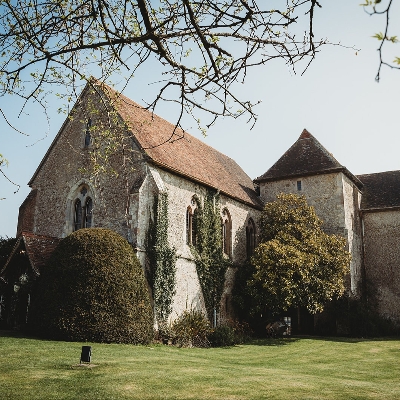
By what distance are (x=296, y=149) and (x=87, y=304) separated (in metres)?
19.0

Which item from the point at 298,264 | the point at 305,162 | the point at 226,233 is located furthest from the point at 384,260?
the point at 226,233

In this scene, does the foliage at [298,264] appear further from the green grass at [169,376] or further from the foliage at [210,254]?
the green grass at [169,376]

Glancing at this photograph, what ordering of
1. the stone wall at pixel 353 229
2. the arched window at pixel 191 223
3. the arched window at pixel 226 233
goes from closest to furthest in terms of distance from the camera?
the arched window at pixel 191 223, the arched window at pixel 226 233, the stone wall at pixel 353 229

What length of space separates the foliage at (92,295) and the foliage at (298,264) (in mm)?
6603

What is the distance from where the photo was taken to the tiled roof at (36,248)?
16.2 meters

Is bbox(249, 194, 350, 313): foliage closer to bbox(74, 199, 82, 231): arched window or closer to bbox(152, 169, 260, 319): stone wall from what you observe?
bbox(152, 169, 260, 319): stone wall

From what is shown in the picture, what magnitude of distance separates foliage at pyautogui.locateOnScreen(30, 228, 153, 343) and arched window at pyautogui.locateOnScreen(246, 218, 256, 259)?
1032cm

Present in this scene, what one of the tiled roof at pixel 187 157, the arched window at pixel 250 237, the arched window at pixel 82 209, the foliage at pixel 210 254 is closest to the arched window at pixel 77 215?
the arched window at pixel 82 209

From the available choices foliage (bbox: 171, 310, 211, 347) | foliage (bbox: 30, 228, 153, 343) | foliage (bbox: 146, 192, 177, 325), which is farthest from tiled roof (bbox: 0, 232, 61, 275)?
foliage (bbox: 171, 310, 211, 347)

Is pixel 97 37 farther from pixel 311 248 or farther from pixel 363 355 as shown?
pixel 311 248

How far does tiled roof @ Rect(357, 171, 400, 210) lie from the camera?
26.8 meters

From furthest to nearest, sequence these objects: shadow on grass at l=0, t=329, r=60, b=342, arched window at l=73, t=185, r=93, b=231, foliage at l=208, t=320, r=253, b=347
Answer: arched window at l=73, t=185, r=93, b=231
foliage at l=208, t=320, r=253, b=347
shadow on grass at l=0, t=329, r=60, b=342

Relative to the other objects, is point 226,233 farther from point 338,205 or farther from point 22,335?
point 22,335

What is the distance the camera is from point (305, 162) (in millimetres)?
26969
